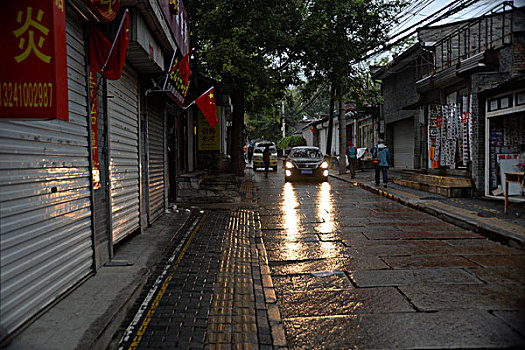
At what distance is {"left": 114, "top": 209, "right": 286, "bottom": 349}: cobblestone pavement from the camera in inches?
139

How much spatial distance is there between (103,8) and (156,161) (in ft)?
17.2

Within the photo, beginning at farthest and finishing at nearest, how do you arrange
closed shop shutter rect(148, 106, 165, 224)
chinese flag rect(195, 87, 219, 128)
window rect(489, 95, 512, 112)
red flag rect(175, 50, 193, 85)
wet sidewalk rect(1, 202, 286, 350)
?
window rect(489, 95, 512, 112) < chinese flag rect(195, 87, 219, 128) < red flag rect(175, 50, 193, 85) < closed shop shutter rect(148, 106, 165, 224) < wet sidewalk rect(1, 202, 286, 350)

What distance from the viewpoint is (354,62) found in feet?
61.1

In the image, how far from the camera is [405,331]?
362 centimetres

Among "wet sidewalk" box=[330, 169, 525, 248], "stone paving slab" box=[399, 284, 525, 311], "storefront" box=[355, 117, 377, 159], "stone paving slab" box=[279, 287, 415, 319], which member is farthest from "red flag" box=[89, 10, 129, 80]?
"storefront" box=[355, 117, 377, 159]

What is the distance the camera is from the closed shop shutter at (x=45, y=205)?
3.29 m

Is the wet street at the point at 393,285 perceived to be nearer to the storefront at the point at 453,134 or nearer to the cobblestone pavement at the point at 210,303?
the cobblestone pavement at the point at 210,303

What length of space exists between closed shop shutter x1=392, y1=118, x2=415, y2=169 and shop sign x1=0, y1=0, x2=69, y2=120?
22882 mm

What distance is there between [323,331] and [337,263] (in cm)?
229

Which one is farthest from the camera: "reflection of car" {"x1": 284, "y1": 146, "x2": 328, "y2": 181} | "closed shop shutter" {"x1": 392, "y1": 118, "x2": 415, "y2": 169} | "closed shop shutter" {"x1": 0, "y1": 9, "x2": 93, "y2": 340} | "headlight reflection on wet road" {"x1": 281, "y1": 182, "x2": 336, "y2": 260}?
"closed shop shutter" {"x1": 392, "y1": 118, "x2": 415, "y2": 169}

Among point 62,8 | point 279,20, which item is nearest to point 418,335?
point 62,8

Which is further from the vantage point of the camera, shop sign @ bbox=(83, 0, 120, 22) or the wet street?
shop sign @ bbox=(83, 0, 120, 22)

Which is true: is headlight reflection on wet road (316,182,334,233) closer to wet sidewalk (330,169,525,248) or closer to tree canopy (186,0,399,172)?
wet sidewalk (330,169,525,248)

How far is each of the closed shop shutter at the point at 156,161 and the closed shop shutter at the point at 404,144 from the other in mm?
17453
